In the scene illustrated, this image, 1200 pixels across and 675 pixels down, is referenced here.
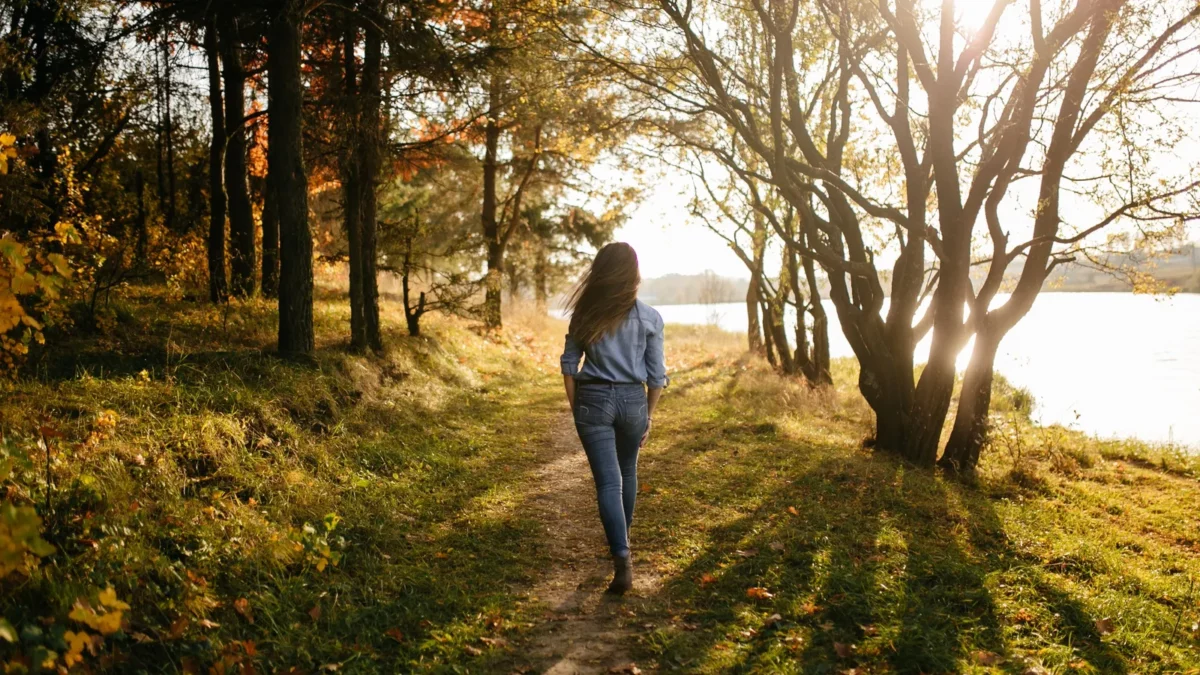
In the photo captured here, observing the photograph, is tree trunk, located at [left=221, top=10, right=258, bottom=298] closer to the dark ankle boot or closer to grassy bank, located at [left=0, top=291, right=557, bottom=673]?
grassy bank, located at [left=0, top=291, right=557, bottom=673]

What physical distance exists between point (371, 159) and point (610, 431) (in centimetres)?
784

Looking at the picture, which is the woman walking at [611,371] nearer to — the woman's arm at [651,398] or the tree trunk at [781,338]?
the woman's arm at [651,398]

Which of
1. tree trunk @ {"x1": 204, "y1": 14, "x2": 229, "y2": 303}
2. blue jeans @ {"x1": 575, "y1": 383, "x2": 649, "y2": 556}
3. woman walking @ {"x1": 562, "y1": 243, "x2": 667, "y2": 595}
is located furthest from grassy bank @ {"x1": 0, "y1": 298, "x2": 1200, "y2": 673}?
A: tree trunk @ {"x1": 204, "y1": 14, "x2": 229, "y2": 303}

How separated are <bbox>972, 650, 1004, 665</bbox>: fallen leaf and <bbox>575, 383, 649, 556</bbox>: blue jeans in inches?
80.0

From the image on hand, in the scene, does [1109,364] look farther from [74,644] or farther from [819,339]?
[74,644]

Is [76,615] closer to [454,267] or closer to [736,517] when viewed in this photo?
[736,517]


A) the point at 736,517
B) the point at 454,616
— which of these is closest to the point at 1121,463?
the point at 736,517

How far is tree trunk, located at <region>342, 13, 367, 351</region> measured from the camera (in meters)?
10.5

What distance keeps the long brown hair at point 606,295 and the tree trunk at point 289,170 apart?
530cm

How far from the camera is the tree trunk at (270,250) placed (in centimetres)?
1216

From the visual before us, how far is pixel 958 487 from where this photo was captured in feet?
26.7

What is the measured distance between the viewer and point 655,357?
4746 mm

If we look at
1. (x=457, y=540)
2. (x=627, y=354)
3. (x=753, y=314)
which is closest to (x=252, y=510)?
(x=457, y=540)

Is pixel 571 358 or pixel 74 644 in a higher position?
pixel 571 358
